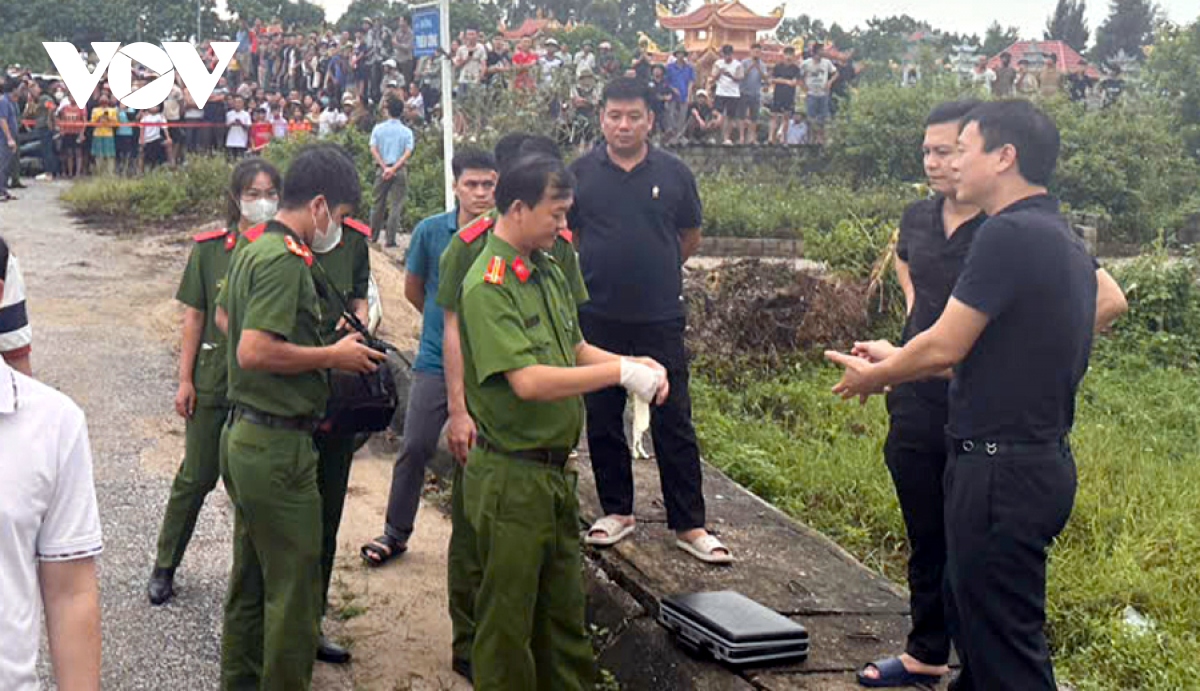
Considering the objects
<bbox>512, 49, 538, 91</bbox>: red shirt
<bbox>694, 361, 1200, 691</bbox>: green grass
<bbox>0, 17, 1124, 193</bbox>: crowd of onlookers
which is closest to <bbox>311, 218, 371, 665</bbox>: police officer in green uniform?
<bbox>694, 361, 1200, 691</bbox>: green grass

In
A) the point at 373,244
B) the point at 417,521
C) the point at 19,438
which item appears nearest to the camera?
the point at 19,438

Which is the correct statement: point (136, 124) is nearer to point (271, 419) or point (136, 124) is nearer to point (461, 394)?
point (461, 394)

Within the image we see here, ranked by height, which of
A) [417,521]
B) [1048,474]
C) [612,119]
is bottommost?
[417,521]

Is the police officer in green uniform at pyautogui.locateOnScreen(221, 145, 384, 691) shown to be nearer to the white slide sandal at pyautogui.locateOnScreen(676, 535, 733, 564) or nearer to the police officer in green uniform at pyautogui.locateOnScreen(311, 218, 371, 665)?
the police officer in green uniform at pyautogui.locateOnScreen(311, 218, 371, 665)

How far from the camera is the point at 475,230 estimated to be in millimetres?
5012

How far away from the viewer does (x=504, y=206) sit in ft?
13.8

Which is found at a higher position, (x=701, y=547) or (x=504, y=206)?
(x=504, y=206)

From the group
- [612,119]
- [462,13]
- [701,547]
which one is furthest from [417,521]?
[462,13]

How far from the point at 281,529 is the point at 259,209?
5.55ft

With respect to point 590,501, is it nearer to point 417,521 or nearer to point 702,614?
point 417,521

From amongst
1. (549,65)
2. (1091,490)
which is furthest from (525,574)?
(549,65)

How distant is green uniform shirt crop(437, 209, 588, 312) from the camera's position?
488 cm

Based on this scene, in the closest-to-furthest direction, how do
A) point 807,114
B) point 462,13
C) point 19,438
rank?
point 19,438 < point 807,114 < point 462,13

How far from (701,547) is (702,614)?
0.94 m
